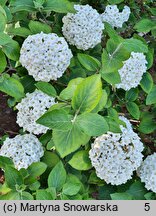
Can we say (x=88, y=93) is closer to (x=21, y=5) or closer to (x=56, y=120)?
(x=56, y=120)

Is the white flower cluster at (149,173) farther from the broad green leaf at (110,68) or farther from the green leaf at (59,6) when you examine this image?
the green leaf at (59,6)

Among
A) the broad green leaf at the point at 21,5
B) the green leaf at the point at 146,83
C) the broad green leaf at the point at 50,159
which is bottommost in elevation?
the broad green leaf at the point at 50,159

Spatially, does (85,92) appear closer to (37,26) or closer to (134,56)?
(37,26)

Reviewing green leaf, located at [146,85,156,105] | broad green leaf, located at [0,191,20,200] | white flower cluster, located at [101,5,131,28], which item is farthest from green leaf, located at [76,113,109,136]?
white flower cluster, located at [101,5,131,28]

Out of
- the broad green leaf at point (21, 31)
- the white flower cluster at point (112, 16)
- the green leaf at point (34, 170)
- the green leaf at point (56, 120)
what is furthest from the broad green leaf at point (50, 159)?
the white flower cluster at point (112, 16)

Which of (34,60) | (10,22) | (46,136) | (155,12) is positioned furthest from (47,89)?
(155,12)

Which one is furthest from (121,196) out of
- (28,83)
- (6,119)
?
(6,119)
